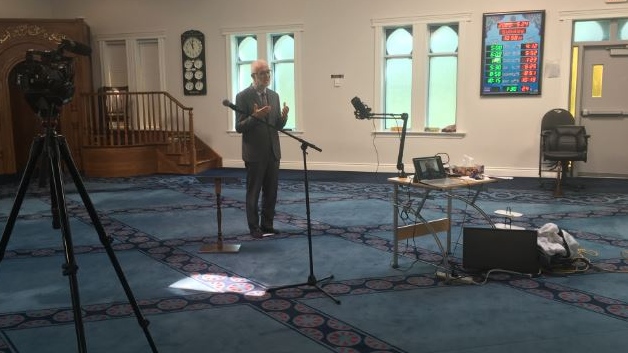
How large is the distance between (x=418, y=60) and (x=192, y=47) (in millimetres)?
4009

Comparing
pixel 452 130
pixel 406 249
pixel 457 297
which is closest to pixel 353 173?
pixel 452 130

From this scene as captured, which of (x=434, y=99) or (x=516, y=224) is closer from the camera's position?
(x=516, y=224)

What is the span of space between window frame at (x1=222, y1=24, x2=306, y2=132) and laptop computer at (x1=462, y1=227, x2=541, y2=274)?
5.83 metres

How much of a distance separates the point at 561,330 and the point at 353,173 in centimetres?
613

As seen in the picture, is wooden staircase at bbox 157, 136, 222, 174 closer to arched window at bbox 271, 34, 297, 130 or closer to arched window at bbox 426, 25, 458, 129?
arched window at bbox 271, 34, 297, 130

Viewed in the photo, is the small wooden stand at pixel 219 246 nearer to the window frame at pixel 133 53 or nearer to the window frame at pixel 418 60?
the window frame at pixel 418 60

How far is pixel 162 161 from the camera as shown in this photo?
920 cm

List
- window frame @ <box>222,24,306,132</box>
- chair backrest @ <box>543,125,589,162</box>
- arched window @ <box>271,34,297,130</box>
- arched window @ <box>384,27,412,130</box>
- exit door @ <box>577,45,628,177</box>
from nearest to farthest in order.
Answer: chair backrest @ <box>543,125,589,162</box>
exit door @ <box>577,45,628,177</box>
arched window @ <box>384,27,412,130</box>
window frame @ <box>222,24,306,132</box>
arched window @ <box>271,34,297,130</box>

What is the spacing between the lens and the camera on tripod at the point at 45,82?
6.79 feet

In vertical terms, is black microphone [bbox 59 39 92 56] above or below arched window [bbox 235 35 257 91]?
below

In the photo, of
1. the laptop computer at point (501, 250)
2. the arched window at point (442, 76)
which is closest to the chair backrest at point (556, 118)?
the arched window at point (442, 76)

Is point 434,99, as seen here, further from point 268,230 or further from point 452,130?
point 268,230

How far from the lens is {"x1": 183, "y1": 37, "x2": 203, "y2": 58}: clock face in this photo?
9617 millimetres

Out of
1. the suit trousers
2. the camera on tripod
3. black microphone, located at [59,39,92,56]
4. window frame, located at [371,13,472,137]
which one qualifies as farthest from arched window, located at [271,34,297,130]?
the camera on tripod
